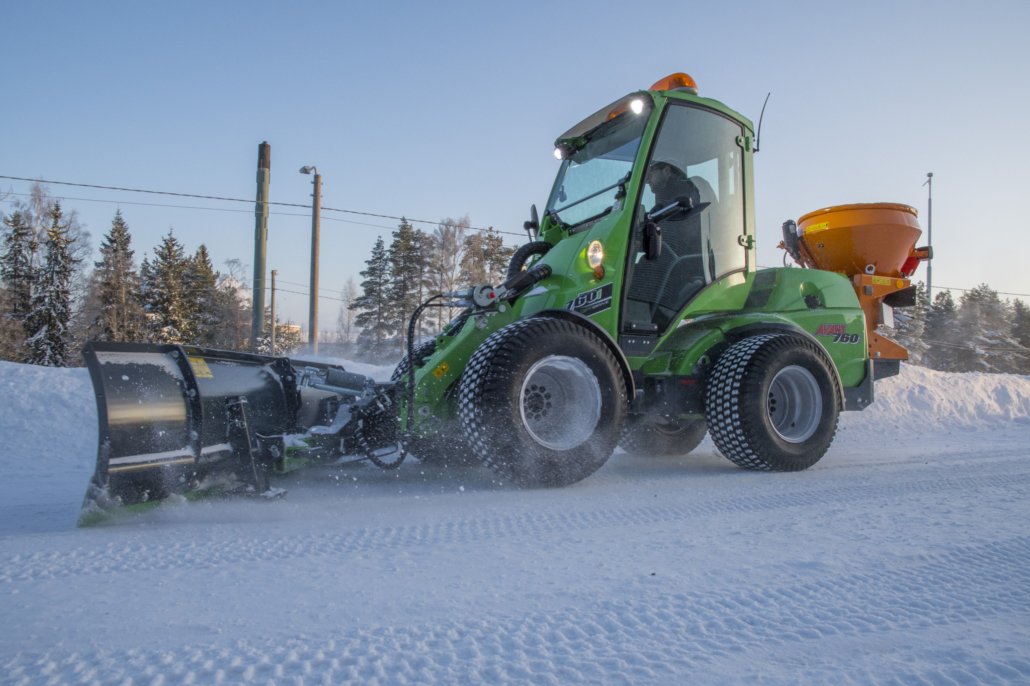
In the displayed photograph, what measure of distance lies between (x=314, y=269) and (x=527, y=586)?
15.4 m

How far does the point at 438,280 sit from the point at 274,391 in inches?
961

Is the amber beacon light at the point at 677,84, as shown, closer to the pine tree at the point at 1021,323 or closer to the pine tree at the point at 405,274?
the pine tree at the point at 405,274

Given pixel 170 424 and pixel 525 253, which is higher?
pixel 525 253

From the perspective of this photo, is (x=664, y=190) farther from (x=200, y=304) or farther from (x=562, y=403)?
(x=200, y=304)

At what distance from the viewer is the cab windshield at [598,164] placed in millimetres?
4160

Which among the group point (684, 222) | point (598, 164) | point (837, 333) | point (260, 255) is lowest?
point (837, 333)

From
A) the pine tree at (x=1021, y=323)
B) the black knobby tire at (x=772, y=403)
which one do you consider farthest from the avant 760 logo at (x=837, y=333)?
the pine tree at (x=1021, y=323)

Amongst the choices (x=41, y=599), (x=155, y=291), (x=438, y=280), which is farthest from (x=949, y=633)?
(x=155, y=291)

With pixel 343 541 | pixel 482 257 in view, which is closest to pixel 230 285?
pixel 482 257

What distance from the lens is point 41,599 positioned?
177cm

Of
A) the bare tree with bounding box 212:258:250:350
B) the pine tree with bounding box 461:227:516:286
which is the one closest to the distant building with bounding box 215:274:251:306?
the bare tree with bounding box 212:258:250:350

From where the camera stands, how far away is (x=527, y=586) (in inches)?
73.8

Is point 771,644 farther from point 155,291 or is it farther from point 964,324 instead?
point 964,324

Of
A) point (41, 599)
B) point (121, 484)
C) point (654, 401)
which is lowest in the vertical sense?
point (41, 599)
